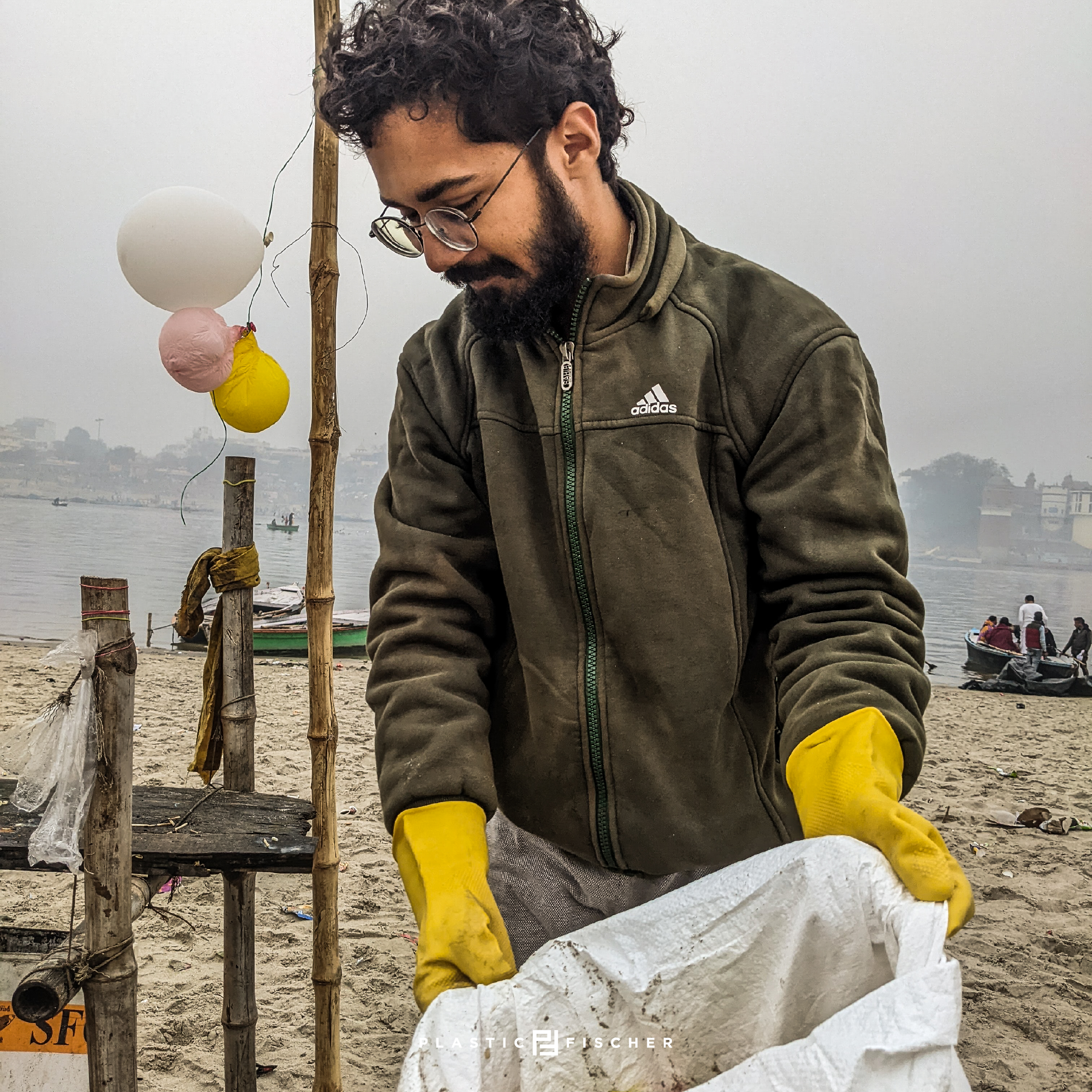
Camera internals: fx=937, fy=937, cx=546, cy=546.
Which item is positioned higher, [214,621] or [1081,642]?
[214,621]

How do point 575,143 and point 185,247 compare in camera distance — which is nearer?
point 575,143

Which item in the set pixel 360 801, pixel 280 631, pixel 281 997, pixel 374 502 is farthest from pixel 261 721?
pixel 374 502

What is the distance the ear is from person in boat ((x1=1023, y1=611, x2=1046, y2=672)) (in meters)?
13.6

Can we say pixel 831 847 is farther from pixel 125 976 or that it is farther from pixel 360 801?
pixel 360 801

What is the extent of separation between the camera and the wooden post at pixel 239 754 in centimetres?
239

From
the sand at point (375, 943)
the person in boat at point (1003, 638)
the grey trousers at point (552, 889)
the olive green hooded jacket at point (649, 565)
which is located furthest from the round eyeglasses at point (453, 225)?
the person in boat at point (1003, 638)

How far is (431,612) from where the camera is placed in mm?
1374

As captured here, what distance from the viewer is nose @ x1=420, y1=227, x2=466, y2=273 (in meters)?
1.31

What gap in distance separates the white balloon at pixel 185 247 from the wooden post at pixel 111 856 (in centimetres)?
97

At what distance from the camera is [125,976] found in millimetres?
1677

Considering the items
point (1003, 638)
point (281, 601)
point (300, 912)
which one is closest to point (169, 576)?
point (281, 601)

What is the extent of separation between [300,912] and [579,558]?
10.6ft

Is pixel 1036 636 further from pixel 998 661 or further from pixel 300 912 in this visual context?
pixel 300 912

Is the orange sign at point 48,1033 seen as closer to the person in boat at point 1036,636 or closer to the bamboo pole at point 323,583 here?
the bamboo pole at point 323,583
